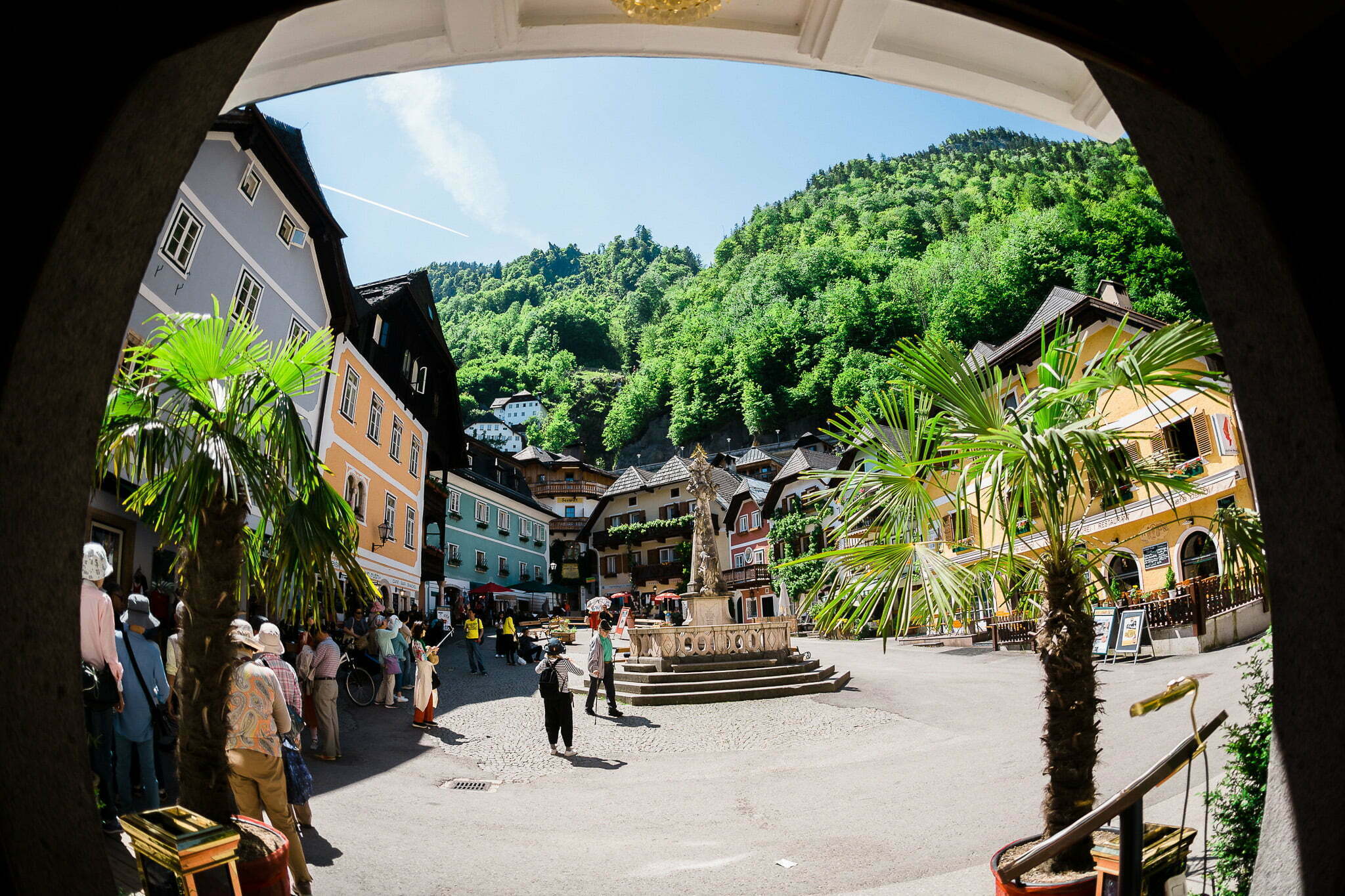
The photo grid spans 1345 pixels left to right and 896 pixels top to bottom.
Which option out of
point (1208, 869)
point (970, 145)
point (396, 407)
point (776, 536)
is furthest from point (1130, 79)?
point (970, 145)

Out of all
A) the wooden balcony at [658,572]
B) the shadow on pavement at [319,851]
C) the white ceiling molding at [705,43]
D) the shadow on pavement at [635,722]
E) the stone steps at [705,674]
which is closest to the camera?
the white ceiling molding at [705,43]

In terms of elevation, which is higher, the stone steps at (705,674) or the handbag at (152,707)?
the handbag at (152,707)

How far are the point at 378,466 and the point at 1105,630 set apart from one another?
1975cm

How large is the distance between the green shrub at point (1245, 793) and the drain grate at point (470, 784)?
7.38 m

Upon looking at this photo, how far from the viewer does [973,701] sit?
14.5 metres

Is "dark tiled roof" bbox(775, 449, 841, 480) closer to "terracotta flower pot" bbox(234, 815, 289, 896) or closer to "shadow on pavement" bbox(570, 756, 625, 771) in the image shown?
"shadow on pavement" bbox(570, 756, 625, 771)

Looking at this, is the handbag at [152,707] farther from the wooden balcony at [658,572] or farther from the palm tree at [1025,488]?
the wooden balcony at [658,572]

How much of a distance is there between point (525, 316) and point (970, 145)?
67.1m

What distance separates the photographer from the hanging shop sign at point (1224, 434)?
22203mm

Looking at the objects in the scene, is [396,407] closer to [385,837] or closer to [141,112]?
[385,837]

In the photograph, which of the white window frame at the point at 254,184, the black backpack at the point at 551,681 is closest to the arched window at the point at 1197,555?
the black backpack at the point at 551,681

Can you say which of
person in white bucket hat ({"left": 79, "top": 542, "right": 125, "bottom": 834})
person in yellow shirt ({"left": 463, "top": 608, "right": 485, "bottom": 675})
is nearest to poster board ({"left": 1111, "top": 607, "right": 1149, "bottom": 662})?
person in yellow shirt ({"left": 463, "top": 608, "right": 485, "bottom": 675})

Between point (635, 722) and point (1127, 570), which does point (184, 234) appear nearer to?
point (635, 722)

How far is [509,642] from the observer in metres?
23.2
